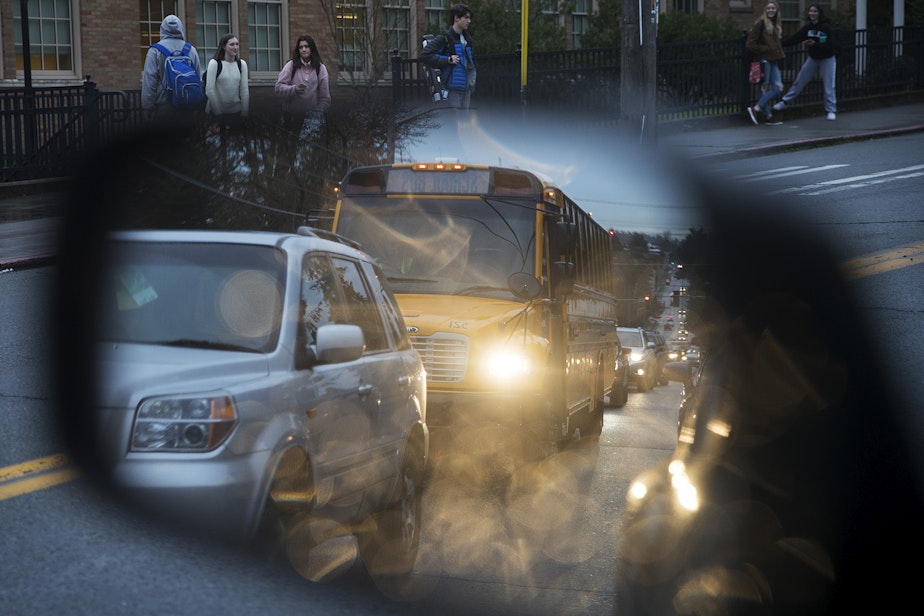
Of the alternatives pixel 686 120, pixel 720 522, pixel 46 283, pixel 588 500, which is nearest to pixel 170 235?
pixel 720 522

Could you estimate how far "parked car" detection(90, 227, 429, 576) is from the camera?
4.82 meters

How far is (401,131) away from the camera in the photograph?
684 inches

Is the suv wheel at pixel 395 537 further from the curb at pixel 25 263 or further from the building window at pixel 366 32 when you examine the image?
the building window at pixel 366 32

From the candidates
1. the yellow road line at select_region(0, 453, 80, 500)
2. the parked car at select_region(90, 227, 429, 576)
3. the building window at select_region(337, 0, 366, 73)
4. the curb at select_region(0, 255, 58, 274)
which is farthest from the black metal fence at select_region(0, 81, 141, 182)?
the parked car at select_region(90, 227, 429, 576)

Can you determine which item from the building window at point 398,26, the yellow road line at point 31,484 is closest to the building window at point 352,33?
the building window at point 398,26

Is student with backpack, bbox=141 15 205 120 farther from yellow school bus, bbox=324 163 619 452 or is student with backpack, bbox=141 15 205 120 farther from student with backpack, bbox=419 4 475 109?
yellow school bus, bbox=324 163 619 452

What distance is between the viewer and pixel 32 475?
22.7 ft

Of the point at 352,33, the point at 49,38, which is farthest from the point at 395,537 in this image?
the point at 49,38

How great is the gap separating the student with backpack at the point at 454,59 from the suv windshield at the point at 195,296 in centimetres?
1411

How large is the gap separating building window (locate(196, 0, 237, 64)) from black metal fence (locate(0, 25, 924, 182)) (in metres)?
6.91

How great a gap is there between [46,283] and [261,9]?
20687mm

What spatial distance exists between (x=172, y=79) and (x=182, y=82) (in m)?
0.21

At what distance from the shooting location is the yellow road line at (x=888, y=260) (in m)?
14.0

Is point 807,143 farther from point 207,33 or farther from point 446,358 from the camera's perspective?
point 207,33
